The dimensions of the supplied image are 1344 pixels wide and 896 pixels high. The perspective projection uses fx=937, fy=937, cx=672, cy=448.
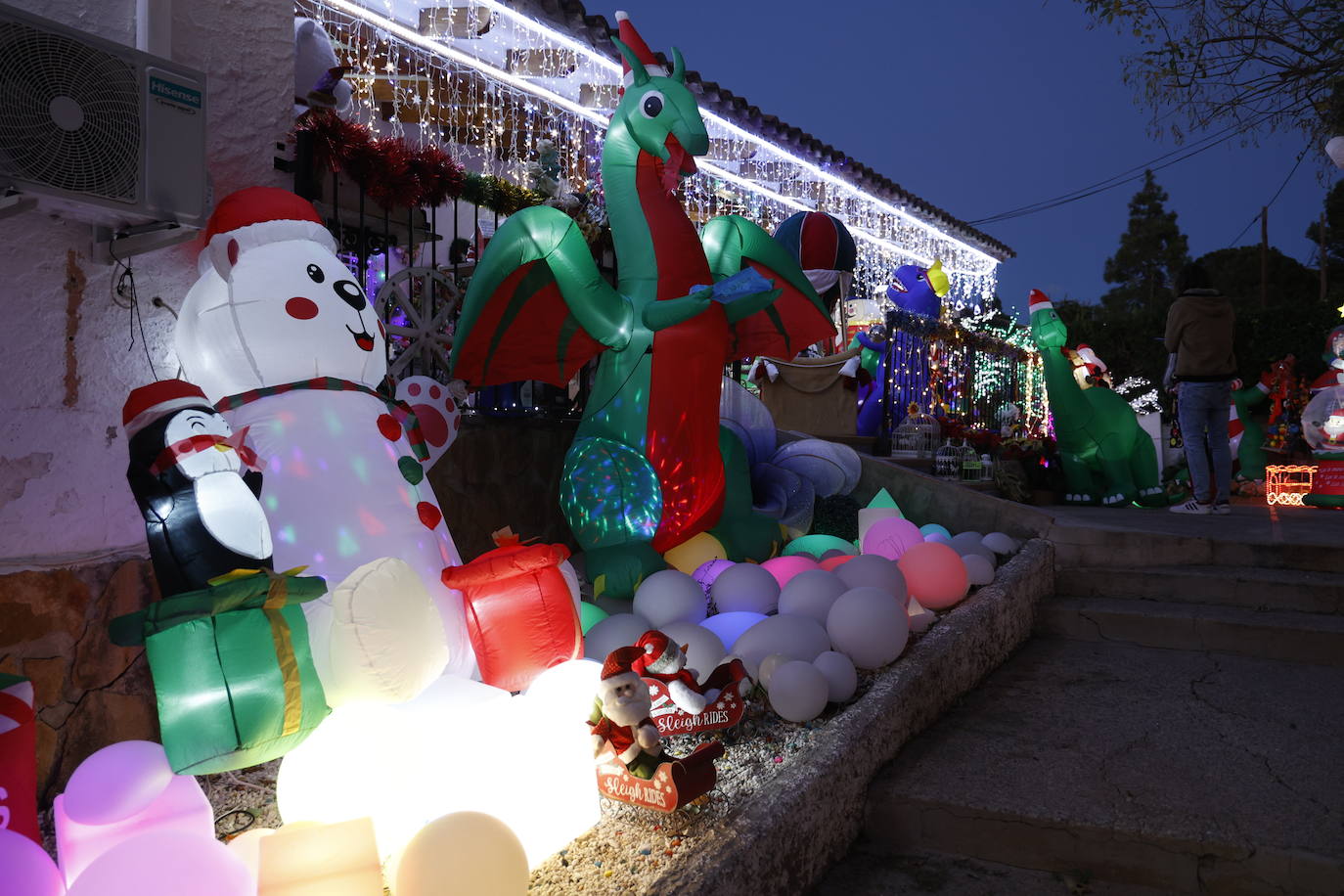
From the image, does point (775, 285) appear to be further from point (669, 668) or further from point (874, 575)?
point (669, 668)

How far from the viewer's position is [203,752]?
5.69ft

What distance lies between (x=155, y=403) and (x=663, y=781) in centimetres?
138

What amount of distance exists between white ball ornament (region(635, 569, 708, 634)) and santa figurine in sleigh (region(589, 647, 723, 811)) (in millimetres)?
1155

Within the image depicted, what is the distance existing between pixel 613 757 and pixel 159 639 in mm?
966

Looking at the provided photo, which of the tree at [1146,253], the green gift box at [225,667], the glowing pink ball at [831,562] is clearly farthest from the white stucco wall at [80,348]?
the tree at [1146,253]

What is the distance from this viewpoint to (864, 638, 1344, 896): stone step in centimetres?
A: 241

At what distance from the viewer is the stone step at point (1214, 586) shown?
441cm

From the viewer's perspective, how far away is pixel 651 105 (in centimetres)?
397

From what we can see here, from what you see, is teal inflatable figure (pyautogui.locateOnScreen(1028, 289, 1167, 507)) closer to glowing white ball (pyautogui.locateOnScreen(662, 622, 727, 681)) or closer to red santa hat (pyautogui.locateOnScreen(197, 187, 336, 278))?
glowing white ball (pyautogui.locateOnScreen(662, 622, 727, 681))

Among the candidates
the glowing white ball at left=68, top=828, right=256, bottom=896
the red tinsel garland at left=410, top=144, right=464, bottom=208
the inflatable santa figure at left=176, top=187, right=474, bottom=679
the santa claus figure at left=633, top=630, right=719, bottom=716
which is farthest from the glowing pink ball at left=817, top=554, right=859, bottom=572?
the glowing white ball at left=68, top=828, right=256, bottom=896

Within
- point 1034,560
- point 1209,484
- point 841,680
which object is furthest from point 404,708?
point 1209,484

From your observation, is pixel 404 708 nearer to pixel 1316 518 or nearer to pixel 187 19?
pixel 187 19

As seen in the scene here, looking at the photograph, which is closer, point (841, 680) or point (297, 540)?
point (297, 540)

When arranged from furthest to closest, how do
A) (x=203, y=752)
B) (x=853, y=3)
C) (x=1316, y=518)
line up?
1. (x=853, y=3)
2. (x=1316, y=518)
3. (x=203, y=752)
